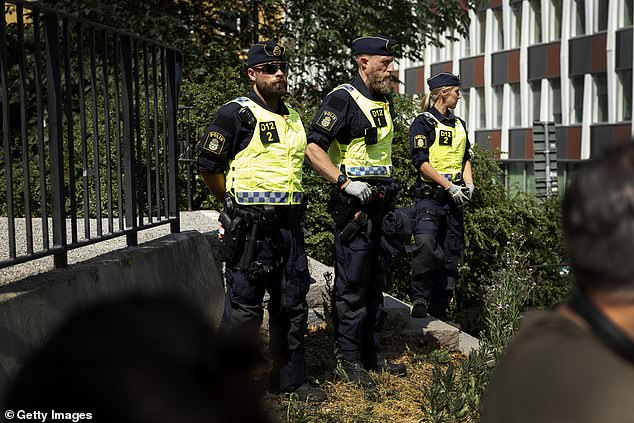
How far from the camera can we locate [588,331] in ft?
5.58


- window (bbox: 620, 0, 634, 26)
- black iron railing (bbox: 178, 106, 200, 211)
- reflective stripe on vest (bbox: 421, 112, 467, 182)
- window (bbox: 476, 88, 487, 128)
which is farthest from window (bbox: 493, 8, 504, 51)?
reflective stripe on vest (bbox: 421, 112, 467, 182)

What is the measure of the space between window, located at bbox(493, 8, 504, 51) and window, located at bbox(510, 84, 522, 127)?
1963 mm

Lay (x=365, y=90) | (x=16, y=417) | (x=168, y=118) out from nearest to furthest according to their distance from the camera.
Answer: (x=16, y=417) < (x=365, y=90) < (x=168, y=118)

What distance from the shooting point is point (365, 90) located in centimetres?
638

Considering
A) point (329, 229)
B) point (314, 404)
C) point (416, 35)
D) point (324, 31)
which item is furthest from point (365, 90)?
point (416, 35)

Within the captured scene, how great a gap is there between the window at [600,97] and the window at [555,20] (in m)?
3.31

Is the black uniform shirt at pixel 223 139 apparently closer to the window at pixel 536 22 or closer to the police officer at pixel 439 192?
the police officer at pixel 439 192

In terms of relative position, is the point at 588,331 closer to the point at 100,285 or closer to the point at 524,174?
the point at 100,285

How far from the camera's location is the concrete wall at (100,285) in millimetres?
4020

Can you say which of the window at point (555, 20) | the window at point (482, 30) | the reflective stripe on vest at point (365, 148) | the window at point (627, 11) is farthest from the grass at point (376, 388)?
the window at point (482, 30)

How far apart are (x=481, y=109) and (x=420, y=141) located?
3866cm

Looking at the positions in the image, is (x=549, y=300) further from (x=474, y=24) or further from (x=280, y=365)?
(x=474, y=24)

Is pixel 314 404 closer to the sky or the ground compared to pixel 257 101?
closer to the ground

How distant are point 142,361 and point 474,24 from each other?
152 ft
